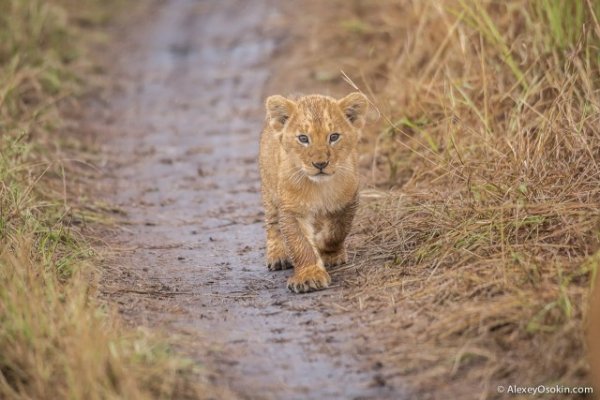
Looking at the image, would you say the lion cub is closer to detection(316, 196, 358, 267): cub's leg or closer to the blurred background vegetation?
detection(316, 196, 358, 267): cub's leg

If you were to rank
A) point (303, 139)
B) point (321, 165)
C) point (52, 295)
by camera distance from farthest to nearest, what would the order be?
point (303, 139) → point (321, 165) → point (52, 295)

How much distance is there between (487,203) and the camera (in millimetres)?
6715

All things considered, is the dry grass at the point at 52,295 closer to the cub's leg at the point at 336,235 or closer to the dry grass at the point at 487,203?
the dry grass at the point at 487,203

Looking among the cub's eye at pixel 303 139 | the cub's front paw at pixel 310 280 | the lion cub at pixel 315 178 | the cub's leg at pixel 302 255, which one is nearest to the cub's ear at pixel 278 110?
Answer: the lion cub at pixel 315 178

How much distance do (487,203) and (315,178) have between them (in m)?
1.05

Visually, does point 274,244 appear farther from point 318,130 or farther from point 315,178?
point 318,130

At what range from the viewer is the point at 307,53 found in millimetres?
13375

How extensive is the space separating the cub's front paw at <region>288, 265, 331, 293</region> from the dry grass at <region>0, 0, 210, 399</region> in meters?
1.22

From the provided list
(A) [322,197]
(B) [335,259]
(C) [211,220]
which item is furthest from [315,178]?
(C) [211,220]

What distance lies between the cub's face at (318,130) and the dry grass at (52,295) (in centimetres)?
144

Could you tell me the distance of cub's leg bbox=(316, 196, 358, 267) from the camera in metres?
6.99

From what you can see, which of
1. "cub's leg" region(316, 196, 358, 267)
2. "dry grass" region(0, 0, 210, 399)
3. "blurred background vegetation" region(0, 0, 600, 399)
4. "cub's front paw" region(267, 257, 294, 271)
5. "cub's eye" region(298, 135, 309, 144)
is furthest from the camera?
"cub's front paw" region(267, 257, 294, 271)

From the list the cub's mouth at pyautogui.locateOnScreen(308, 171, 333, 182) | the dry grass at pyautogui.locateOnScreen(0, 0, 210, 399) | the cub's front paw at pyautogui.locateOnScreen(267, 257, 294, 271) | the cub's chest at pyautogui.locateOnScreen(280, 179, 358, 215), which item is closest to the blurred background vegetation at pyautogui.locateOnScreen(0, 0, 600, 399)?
the dry grass at pyautogui.locateOnScreen(0, 0, 210, 399)

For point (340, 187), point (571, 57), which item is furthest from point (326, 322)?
point (571, 57)
